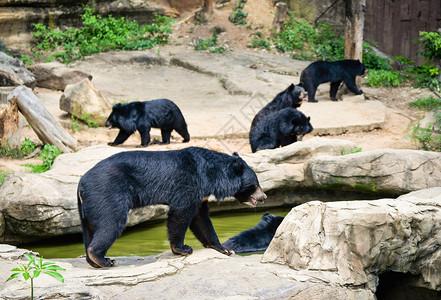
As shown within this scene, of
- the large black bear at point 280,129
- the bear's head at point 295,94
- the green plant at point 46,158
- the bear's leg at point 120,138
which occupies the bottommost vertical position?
the bear's leg at point 120,138

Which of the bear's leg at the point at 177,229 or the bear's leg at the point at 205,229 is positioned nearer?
the bear's leg at the point at 177,229

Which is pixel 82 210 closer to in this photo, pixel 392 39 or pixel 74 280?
pixel 74 280

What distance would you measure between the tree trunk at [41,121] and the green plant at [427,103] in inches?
306

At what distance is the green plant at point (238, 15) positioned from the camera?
19.5 metres

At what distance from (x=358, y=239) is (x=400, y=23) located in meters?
13.3

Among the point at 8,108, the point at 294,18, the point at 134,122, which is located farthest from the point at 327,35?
the point at 8,108

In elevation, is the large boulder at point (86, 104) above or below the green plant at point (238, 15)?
below

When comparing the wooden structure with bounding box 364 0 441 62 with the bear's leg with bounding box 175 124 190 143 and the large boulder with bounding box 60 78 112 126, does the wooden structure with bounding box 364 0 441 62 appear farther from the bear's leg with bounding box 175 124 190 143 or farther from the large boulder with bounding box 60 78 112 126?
the large boulder with bounding box 60 78 112 126

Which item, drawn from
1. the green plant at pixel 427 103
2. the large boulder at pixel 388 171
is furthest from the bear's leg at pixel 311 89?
the large boulder at pixel 388 171

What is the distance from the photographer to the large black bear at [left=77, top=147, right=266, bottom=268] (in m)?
4.65

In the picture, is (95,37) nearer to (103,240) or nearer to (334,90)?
(334,90)

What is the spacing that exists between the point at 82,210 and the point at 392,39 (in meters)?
13.8

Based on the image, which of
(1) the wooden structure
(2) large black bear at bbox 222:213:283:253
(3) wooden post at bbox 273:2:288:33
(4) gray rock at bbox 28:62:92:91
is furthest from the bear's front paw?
(3) wooden post at bbox 273:2:288:33

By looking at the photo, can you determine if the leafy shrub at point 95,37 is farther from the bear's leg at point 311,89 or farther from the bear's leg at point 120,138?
the bear's leg at point 120,138
